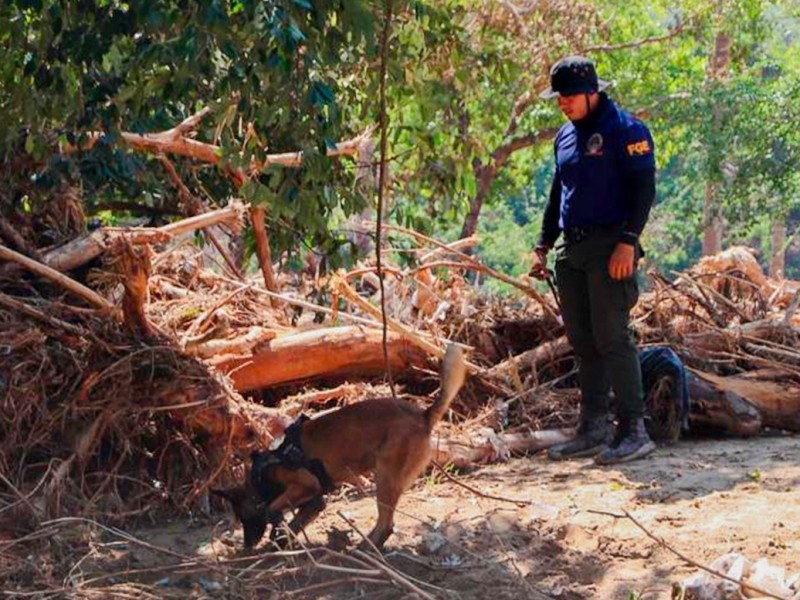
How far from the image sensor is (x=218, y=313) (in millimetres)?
7352

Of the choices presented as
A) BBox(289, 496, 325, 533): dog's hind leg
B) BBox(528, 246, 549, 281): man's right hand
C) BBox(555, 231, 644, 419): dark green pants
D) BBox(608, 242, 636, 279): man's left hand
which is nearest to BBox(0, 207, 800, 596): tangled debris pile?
BBox(555, 231, 644, 419): dark green pants

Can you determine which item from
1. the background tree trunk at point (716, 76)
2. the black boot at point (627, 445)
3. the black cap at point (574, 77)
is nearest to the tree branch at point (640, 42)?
the background tree trunk at point (716, 76)

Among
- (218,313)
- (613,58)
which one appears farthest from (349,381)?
(613,58)

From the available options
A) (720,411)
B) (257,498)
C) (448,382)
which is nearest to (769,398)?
(720,411)

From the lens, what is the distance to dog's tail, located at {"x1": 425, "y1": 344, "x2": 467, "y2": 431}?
5.49 m

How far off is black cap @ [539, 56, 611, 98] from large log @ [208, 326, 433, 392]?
1.96 m

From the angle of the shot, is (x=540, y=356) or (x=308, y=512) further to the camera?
(x=540, y=356)

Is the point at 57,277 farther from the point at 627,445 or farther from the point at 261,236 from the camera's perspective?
the point at 627,445

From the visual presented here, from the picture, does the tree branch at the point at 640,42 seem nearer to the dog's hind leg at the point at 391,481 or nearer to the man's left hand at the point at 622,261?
the man's left hand at the point at 622,261

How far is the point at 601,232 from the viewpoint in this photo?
255 inches

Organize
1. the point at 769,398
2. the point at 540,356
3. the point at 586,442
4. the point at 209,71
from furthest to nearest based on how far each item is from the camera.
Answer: the point at 540,356 → the point at 769,398 → the point at 586,442 → the point at 209,71

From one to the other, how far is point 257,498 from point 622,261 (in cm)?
222

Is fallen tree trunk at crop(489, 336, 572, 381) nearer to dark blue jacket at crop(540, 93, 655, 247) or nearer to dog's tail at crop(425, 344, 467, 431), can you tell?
dark blue jacket at crop(540, 93, 655, 247)

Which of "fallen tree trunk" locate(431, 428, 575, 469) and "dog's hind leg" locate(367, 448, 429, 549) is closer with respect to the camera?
"dog's hind leg" locate(367, 448, 429, 549)
